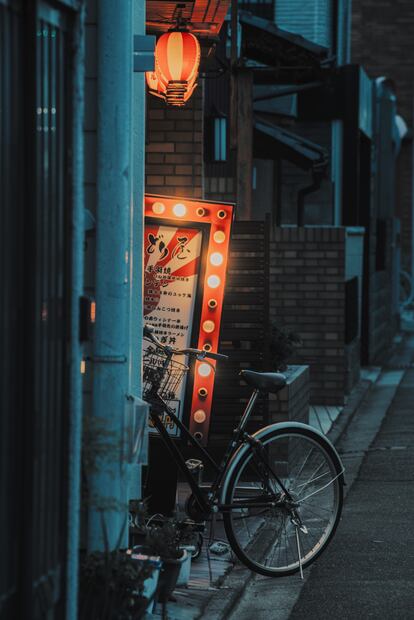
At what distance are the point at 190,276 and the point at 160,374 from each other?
5.60 feet

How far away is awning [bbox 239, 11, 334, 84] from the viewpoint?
50.7 ft

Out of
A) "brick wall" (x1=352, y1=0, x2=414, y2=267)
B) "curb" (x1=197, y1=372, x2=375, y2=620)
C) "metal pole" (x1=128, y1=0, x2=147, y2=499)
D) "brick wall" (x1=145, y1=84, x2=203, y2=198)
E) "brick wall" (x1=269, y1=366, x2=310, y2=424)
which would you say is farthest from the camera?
"brick wall" (x1=352, y1=0, x2=414, y2=267)

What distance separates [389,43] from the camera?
120ft

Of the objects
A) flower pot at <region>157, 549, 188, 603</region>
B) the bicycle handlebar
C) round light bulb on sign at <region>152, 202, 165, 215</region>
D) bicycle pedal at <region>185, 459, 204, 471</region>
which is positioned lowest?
flower pot at <region>157, 549, 188, 603</region>

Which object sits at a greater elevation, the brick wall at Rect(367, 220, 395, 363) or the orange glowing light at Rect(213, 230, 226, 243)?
the orange glowing light at Rect(213, 230, 226, 243)

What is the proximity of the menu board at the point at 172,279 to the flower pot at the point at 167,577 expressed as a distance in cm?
274

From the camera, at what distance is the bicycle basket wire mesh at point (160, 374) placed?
7070 millimetres

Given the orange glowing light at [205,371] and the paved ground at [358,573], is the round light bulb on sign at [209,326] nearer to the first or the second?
the orange glowing light at [205,371]

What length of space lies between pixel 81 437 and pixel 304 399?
7.05m

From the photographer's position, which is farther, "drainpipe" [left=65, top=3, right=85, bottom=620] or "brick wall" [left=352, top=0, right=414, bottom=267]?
"brick wall" [left=352, top=0, right=414, bottom=267]

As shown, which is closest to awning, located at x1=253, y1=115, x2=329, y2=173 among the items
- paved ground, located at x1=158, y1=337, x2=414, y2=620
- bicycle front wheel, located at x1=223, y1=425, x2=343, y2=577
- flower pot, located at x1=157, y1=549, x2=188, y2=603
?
paved ground, located at x1=158, y1=337, x2=414, y2=620

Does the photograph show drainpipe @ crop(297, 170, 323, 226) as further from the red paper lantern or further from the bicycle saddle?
the bicycle saddle

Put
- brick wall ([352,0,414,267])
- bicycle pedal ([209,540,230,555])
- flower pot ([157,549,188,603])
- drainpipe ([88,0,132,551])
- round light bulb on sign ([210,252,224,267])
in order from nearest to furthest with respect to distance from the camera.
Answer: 1. drainpipe ([88,0,132,551])
2. flower pot ([157,549,188,603])
3. bicycle pedal ([209,540,230,555])
4. round light bulb on sign ([210,252,224,267])
5. brick wall ([352,0,414,267])

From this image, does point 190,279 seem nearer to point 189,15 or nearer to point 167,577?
point 189,15
